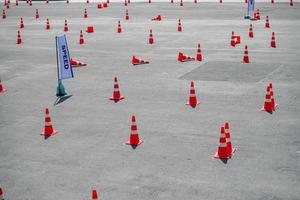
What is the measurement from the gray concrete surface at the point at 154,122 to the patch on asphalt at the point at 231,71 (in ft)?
0.12

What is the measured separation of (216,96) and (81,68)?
23.5 feet

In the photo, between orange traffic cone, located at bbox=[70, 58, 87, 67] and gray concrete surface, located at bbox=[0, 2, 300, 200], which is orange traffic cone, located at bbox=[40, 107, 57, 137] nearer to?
gray concrete surface, located at bbox=[0, 2, 300, 200]

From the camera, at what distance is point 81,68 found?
20703 millimetres

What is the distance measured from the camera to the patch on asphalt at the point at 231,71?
58.2ft

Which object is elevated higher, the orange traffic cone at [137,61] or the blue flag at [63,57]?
the blue flag at [63,57]

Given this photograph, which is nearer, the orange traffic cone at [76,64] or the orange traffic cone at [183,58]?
the orange traffic cone at [76,64]

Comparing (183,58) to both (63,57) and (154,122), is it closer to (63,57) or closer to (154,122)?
(63,57)

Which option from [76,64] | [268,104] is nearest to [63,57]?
[76,64]

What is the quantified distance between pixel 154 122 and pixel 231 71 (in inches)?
257

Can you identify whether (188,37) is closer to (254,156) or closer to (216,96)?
(216,96)

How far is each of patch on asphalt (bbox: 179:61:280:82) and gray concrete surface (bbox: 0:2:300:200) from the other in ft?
0.12

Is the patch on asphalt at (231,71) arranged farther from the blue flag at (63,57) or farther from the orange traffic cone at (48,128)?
the orange traffic cone at (48,128)

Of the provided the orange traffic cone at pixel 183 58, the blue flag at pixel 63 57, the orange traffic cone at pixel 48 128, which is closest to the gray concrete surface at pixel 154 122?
the orange traffic cone at pixel 48 128

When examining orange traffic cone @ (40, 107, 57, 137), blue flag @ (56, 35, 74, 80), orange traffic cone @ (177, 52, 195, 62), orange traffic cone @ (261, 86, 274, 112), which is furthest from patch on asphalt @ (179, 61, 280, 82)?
orange traffic cone @ (40, 107, 57, 137)
